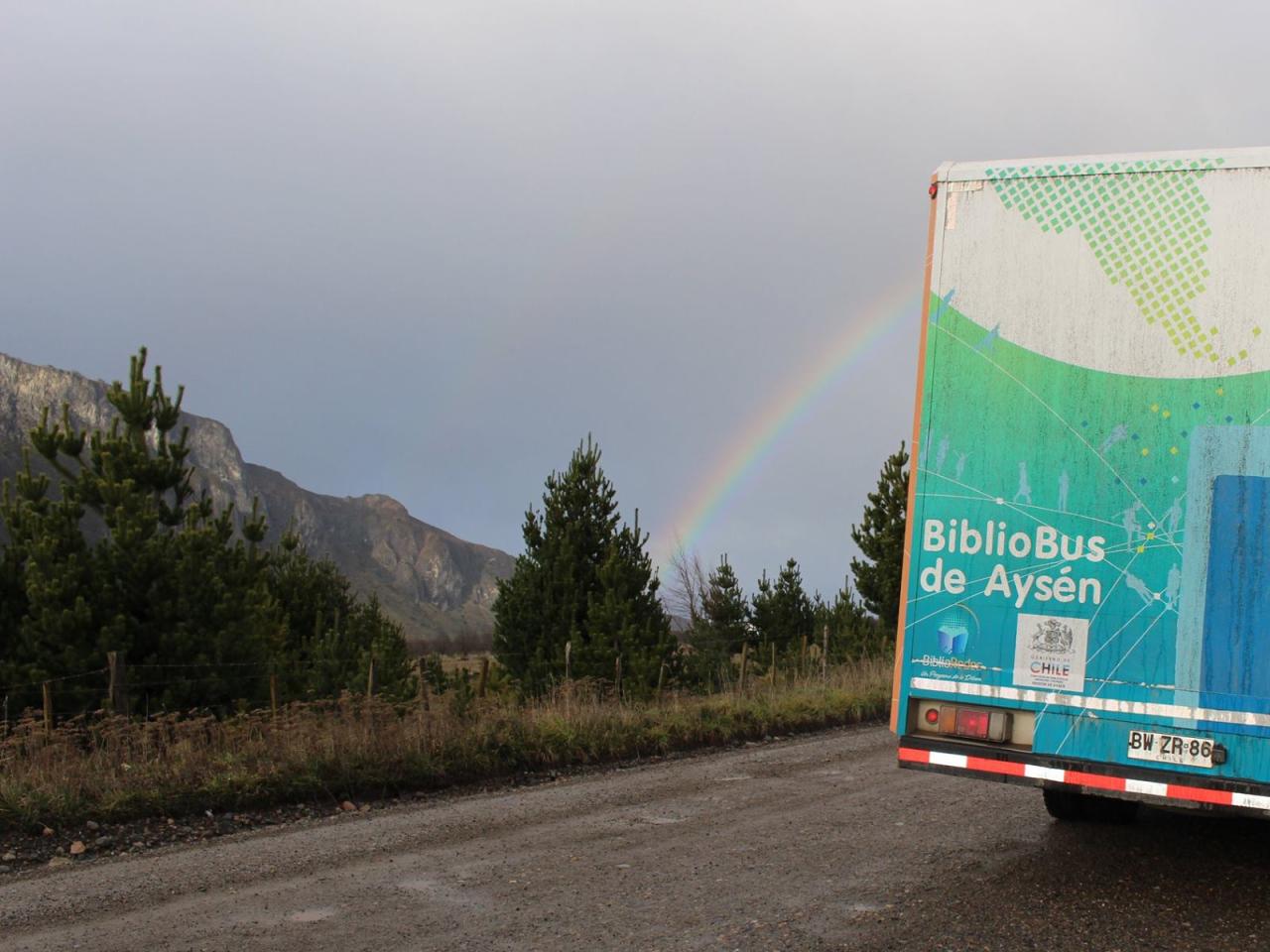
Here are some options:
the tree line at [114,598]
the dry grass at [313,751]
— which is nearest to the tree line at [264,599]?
the tree line at [114,598]

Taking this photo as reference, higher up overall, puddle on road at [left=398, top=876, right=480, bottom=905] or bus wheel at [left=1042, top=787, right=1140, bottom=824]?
bus wheel at [left=1042, top=787, right=1140, bottom=824]

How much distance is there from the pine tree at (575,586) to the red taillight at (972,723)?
62.0 ft

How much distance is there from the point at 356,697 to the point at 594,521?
15.7 meters

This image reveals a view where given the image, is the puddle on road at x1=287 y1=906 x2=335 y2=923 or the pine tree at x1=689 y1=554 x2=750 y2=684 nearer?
the puddle on road at x1=287 y1=906 x2=335 y2=923

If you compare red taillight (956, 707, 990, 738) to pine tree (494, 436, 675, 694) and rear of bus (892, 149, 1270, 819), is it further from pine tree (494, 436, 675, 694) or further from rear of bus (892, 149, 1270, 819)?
pine tree (494, 436, 675, 694)

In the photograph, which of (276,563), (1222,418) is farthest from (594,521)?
(1222,418)

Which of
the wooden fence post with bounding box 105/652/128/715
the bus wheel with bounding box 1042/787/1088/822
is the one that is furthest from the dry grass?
the bus wheel with bounding box 1042/787/1088/822

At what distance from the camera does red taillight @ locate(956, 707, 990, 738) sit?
595 cm

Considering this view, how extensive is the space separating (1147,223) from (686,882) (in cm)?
416

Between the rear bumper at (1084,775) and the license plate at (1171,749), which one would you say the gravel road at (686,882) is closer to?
the rear bumper at (1084,775)

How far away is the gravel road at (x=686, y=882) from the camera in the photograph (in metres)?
5.29

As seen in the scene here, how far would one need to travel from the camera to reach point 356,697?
11.3m

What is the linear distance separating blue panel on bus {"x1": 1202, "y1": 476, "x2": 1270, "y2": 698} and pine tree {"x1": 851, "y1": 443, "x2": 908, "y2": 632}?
78.8 ft

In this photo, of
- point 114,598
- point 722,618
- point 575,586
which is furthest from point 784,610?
point 114,598
